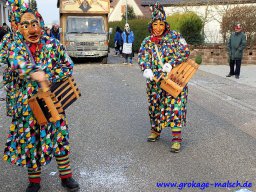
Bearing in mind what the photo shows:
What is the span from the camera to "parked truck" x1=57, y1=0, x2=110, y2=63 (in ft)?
57.1

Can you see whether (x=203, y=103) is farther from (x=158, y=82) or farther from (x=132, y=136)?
(x=158, y=82)

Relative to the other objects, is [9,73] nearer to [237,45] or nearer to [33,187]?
[33,187]

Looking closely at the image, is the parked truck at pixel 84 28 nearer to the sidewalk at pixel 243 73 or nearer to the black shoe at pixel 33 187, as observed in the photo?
the sidewalk at pixel 243 73

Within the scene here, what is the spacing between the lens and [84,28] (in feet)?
58.5

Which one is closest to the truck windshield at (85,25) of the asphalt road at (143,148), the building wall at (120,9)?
the asphalt road at (143,148)

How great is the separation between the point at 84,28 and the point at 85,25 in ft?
0.51

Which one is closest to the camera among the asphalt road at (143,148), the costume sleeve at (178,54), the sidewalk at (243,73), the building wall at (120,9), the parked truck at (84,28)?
the asphalt road at (143,148)

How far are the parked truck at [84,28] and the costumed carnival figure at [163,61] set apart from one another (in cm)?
1251

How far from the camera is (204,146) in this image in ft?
18.0

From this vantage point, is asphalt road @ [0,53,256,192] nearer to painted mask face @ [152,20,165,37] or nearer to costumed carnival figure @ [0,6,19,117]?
costumed carnival figure @ [0,6,19,117]

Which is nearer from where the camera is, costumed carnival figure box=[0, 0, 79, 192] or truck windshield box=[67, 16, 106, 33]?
costumed carnival figure box=[0, 0, 79, 192]

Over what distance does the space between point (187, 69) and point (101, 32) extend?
13226mm

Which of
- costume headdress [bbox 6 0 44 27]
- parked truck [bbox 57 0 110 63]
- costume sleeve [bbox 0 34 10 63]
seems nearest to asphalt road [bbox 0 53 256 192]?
costume sleeve [bbox 0 34 10 63]

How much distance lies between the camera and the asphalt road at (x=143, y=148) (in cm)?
426
